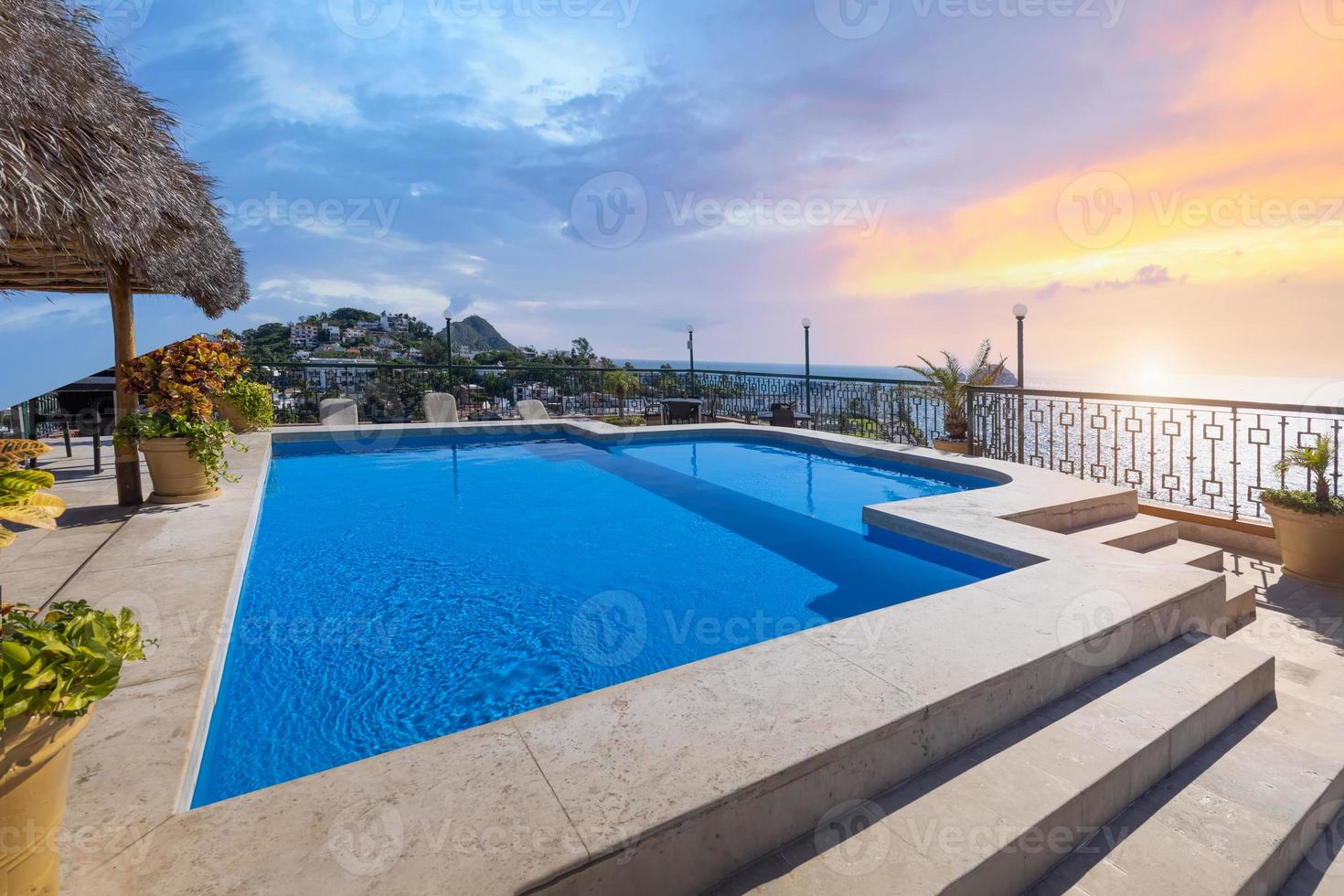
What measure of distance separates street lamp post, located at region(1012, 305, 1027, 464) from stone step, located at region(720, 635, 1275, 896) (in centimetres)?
490

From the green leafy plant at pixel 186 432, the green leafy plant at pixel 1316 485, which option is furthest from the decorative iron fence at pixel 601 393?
the green leafy plant at pixel 186 432

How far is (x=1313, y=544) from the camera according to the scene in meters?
3.88

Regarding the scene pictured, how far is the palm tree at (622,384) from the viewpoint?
13.3 metres

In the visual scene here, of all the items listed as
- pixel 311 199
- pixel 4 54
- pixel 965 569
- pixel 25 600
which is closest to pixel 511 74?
pixel 311 199

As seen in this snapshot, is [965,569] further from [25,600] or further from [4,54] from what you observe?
[4,54]

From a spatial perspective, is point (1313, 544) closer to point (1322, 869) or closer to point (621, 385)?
point (1322, 869)

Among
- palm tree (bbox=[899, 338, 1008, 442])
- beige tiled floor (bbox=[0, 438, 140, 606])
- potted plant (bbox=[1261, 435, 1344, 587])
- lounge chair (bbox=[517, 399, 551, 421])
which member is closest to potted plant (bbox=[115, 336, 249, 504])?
beige tiled floor (bbox=[0, 438, 140, 606])

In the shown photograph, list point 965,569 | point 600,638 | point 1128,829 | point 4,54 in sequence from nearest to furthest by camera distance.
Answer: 1. point 1128,829
2. point 4,54
3. point 600,638
4. point 965,569

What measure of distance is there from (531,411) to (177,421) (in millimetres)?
6744

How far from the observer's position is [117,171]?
115 inches

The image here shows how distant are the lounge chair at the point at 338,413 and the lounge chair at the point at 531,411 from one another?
2.72 m

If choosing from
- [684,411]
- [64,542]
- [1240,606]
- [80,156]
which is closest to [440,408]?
[684,411]

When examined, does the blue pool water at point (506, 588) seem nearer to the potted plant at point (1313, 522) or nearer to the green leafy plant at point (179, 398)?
the green leafy plant at point (179, 398)

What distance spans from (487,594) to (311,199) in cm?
555
